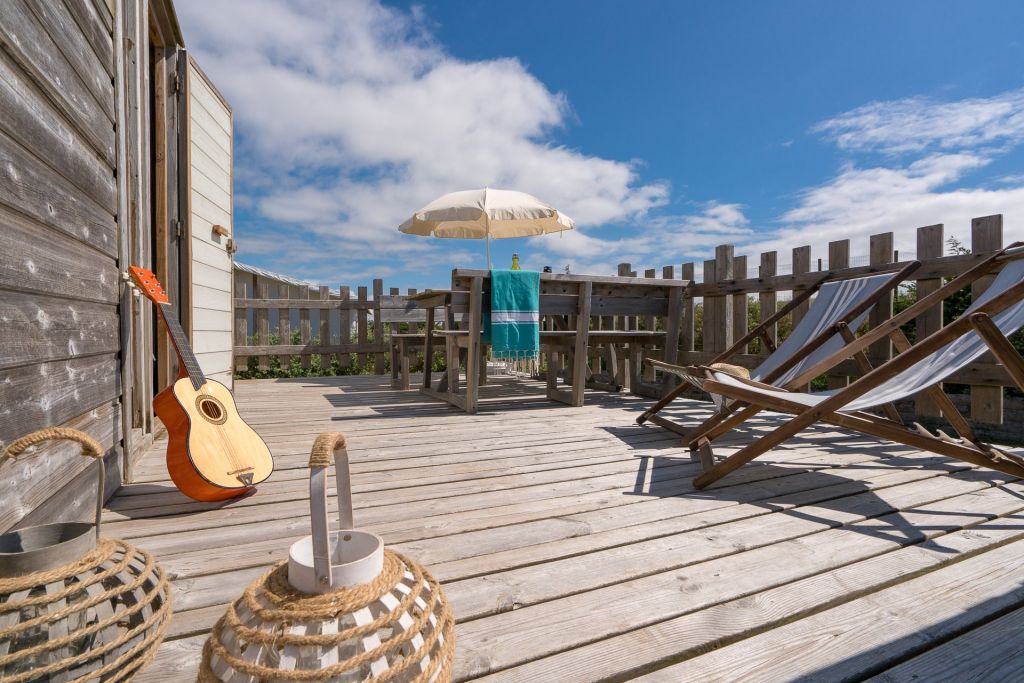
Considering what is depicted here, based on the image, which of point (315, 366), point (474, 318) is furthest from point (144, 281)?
point (315, 366)

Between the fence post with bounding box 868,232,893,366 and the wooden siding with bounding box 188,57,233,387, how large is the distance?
5024 millimetres

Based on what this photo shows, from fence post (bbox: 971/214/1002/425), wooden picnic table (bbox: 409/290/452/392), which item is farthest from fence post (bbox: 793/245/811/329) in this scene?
wooden picnic table (bbox: 409/290/452/392)

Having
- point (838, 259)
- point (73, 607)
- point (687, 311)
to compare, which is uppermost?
point (838, 259)

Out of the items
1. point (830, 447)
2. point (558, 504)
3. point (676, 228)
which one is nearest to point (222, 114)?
point (558, 504)

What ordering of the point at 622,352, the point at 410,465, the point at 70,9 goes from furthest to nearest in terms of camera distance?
1. the point at 622,352
2. the point at 410,465
3. the point at 70,9

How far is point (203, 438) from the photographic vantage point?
2059mm

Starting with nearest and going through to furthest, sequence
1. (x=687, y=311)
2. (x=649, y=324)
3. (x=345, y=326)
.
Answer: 1. (x=687, y=311)
2. (x=649, y=324)
3. (x=345, y=326)

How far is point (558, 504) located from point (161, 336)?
2918 mm

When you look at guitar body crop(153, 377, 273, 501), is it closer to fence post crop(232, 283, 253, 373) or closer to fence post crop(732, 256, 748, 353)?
fence post crop(732, 256, 748, 353)

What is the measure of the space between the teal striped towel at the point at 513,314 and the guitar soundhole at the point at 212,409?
2.07m

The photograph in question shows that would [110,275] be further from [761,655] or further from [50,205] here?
[761,655]

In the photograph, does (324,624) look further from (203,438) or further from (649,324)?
(649,324)

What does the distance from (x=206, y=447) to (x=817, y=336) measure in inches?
127

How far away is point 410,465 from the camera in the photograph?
2574mm
